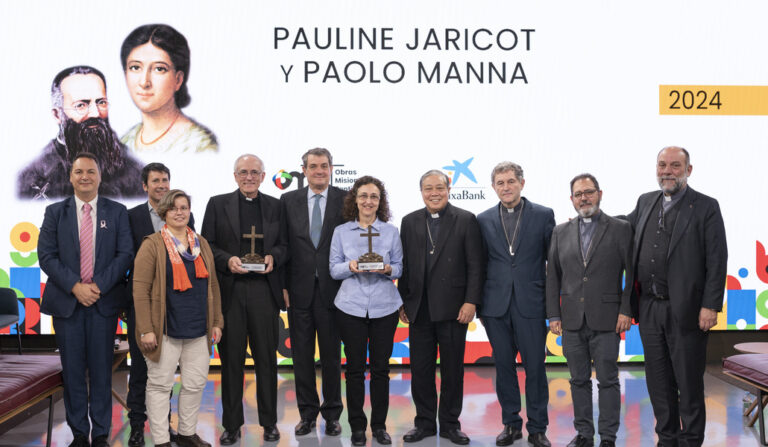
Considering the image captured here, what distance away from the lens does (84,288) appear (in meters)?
3.63

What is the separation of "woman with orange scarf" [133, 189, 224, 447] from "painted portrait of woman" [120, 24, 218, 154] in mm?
2353

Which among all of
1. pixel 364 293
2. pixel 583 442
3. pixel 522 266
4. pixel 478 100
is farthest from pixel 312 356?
pixel 478 100

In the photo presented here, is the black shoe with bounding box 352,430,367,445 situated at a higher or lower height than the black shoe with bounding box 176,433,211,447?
lower

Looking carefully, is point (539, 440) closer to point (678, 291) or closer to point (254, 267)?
point (678, 291)

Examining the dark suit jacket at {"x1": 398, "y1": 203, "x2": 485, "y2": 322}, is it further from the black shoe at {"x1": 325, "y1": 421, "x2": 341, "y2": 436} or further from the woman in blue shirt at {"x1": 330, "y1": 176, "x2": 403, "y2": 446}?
the black shoe at {"x1": 325, "y1": 421, "x2": 341, "y2": 436}

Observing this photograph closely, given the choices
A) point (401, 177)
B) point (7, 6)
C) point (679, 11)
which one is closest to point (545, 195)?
point (401, 177)

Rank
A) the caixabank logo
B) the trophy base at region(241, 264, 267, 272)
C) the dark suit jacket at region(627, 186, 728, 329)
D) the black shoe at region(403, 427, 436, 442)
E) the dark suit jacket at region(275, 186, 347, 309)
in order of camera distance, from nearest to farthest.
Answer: the dark suit jacket at region(627, 186, 728, 329)
the trophy base at region(241, 264, 267, 272)
the black shoe at region(403, 427, 436, 442)
the dark suit jacket at region(275, 186, 347, 309)
the caixabank logo

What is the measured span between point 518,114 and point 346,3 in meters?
1.92

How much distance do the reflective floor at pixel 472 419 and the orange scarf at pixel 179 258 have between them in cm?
114

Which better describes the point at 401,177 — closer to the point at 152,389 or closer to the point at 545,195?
the point at 545,195

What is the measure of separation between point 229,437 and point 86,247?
4.80ft

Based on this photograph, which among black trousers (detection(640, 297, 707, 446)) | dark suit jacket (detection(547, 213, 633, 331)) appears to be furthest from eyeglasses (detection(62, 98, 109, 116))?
black trousers (detection(640, 297, 707, 446))

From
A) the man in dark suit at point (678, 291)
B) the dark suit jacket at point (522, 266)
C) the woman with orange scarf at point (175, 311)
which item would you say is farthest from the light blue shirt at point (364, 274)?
the man in dark suit at point (678, 291)

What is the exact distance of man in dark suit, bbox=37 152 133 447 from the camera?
12.0ft
